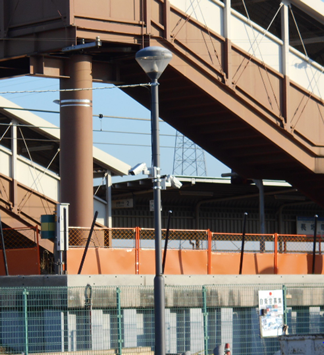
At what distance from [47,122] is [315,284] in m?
11.1

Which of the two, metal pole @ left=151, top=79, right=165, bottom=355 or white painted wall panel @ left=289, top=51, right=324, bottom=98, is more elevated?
white painted wall panel @ left=289, top=51, right=324, bottom=98

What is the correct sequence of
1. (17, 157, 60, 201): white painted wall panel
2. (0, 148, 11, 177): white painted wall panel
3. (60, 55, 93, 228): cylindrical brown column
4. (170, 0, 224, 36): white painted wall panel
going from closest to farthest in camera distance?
1. (60, 55, 93, 228): cylindrical brown column
2. (170, 0, 224, 36): white painted wall panel
3. (0, 148, 11, 177): white painted wall panel
4. (17, 157, 60, 201): white painted wall panel

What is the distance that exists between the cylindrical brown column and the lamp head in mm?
5760

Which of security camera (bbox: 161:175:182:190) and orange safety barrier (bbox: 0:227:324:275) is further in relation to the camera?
orange safety barrier (bbox: 0:227:324:275)

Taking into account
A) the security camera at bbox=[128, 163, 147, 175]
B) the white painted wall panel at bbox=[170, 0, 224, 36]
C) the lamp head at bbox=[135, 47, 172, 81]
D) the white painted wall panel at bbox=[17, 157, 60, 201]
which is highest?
the white painted wall panel at bbox=[170, 0, 224, 36]

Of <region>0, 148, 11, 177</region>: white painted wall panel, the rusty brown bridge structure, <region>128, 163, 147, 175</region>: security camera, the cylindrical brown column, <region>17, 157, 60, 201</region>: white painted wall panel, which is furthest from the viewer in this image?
<region>17, 157, 60, 201</region>: white painted wall panel

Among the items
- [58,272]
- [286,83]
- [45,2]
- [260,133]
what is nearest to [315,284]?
[260,133]

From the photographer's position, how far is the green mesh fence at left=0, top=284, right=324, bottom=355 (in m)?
15.6

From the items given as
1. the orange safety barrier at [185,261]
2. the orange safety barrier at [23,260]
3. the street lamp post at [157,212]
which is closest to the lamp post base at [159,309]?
the street lamp post at [157,212]

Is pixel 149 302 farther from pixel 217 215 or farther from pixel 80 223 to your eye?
pixel 217 215

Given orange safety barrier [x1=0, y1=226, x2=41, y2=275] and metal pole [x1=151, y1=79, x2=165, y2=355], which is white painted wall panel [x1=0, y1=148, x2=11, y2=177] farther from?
metal pole [x1=151, y1=79, x2=165, y2=355]

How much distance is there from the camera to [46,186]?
79.2 feet

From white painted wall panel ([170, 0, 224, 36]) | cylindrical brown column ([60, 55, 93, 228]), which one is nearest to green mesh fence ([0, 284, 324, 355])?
cylindrical brown column ([60, 55, 93, 228])

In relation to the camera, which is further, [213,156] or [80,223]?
[213,156]
